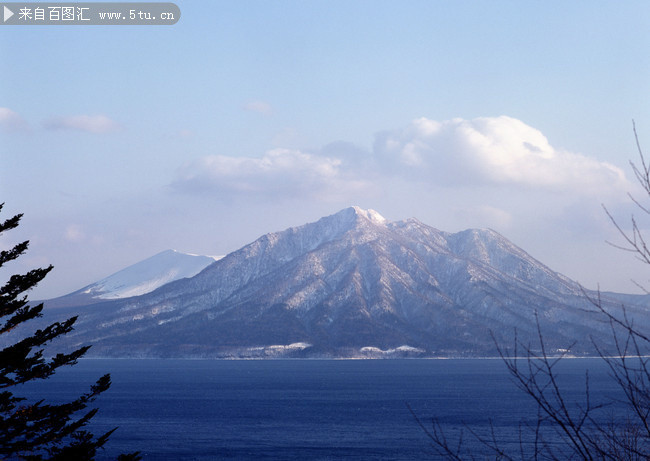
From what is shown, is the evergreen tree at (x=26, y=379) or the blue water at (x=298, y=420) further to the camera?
the blue water at (x=298, y=420)

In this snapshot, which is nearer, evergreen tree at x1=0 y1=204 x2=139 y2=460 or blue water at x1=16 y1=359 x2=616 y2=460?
evergreen tree at x1=0 y1=204 x2=139 y2=460

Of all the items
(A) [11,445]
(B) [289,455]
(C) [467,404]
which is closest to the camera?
(A) [11,445]

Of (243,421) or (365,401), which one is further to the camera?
(365,401)

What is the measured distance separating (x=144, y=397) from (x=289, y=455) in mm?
100403

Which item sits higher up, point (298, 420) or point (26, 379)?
point (26, 379)

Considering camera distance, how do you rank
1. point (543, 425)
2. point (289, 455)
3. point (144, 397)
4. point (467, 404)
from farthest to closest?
point (144, 397)
point (467, 404)
point (543, 425)
point (289, 455)

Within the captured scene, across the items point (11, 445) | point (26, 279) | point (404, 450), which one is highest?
point (26, 279)

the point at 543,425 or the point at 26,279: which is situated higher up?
the point at 26,279

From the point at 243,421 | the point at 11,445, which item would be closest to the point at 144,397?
the point at 243,421

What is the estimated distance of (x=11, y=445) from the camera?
22969 mm

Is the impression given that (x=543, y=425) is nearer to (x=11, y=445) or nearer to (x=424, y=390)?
(x=424, y=390)

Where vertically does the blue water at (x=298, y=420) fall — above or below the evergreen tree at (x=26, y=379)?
below

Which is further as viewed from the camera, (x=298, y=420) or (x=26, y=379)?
(x=298, y=420)

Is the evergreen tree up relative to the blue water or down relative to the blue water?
up
